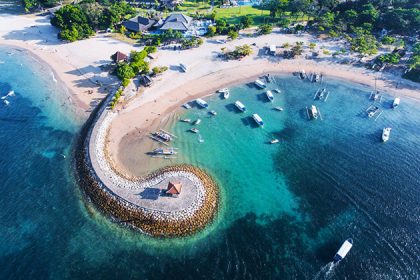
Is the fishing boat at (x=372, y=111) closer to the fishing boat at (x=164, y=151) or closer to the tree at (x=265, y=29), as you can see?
the tree at (x=265, y=29)

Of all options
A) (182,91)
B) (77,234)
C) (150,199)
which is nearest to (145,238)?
(150,199)

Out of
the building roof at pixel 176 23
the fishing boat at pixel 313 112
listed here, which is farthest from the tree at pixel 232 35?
the fishing boat at pixel 313 112

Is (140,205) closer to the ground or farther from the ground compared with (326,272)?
farther from the ground

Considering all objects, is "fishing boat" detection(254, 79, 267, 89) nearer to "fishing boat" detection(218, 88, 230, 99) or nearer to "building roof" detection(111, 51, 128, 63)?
"fishing boat" detection(218, 88, 230, 99)

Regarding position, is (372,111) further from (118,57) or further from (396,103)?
(118,57)

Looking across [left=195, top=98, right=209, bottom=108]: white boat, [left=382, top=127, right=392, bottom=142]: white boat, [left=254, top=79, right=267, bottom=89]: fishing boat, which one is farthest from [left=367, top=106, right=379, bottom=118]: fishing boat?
[left=195, top=98, right=209, bottom=108]: white boat

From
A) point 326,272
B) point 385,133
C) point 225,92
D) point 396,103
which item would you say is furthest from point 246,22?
point 326,272

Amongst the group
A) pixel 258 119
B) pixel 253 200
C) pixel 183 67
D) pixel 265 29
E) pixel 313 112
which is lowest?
pixel 253 200
